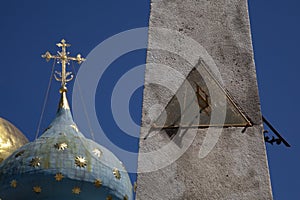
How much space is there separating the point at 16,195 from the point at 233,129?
11.4 m

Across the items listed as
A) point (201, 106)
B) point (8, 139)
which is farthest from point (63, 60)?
→ point (201, 106)

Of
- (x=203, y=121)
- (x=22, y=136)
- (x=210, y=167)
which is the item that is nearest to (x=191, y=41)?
(x=203, y=121)

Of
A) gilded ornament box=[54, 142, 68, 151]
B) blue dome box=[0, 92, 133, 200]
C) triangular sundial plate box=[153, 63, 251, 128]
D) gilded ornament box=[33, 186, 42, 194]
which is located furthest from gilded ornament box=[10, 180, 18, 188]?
triangular sundial plate box=[153, 63, 251, 128]

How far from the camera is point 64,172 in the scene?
15.1 meters

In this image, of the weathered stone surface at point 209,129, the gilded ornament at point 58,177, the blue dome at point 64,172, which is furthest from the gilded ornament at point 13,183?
the weathered stone surface at point 209,129

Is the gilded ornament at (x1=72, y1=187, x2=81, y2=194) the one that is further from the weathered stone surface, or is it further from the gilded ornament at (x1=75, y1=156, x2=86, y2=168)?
the weathered stone surface

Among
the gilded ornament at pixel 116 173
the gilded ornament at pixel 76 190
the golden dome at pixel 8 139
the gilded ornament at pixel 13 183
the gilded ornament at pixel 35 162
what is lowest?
the gilded ornament at pixel 76 190

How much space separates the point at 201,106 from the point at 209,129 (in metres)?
0.15

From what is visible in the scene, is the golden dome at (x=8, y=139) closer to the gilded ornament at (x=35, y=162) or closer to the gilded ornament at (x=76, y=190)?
the gilded ornament at (x=35, y=162)

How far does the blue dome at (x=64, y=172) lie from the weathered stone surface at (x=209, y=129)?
35.1 feet

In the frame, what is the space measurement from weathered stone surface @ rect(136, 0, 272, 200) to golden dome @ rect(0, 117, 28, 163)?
12.5 metres

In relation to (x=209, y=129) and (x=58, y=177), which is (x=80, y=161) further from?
(x=209, y=129)

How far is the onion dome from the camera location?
49.2ft

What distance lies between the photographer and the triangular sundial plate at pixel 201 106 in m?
4.14
